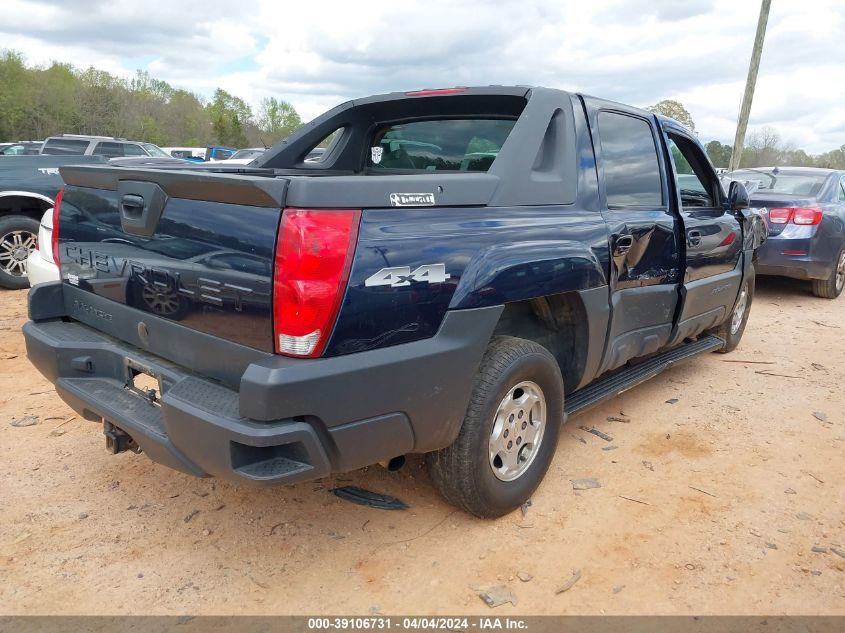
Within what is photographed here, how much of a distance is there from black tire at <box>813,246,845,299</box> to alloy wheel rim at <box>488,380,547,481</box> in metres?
6.97

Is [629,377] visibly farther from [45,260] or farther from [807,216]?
[807,216]

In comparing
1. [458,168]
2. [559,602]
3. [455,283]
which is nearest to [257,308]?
[455,283]

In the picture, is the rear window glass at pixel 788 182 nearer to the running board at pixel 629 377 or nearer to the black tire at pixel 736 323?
the black tire at pixel 736 323

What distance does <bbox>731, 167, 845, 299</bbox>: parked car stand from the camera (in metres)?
7.89

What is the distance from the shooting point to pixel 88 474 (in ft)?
11.3

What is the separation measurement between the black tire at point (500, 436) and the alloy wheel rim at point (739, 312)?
3.32 meters

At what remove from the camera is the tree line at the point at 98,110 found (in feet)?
175

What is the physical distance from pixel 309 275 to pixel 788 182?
8.69 metres

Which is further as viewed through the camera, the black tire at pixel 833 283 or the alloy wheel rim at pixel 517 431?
the black tire at pixel 833 283

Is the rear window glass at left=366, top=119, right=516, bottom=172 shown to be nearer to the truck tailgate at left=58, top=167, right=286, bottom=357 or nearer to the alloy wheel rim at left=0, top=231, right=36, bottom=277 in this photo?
the truck tailgate at left=58, top=167, right=286, bottom=357

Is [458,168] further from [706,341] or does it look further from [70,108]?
[70,108]

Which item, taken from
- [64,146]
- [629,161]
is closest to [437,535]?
[629,161]

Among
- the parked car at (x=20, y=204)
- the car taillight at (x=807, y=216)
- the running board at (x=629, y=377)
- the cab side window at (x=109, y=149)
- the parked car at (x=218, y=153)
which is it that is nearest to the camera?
the running board at (x=629, y=377)

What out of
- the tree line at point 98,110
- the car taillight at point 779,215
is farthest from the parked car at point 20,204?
the tree line at point 98,110
